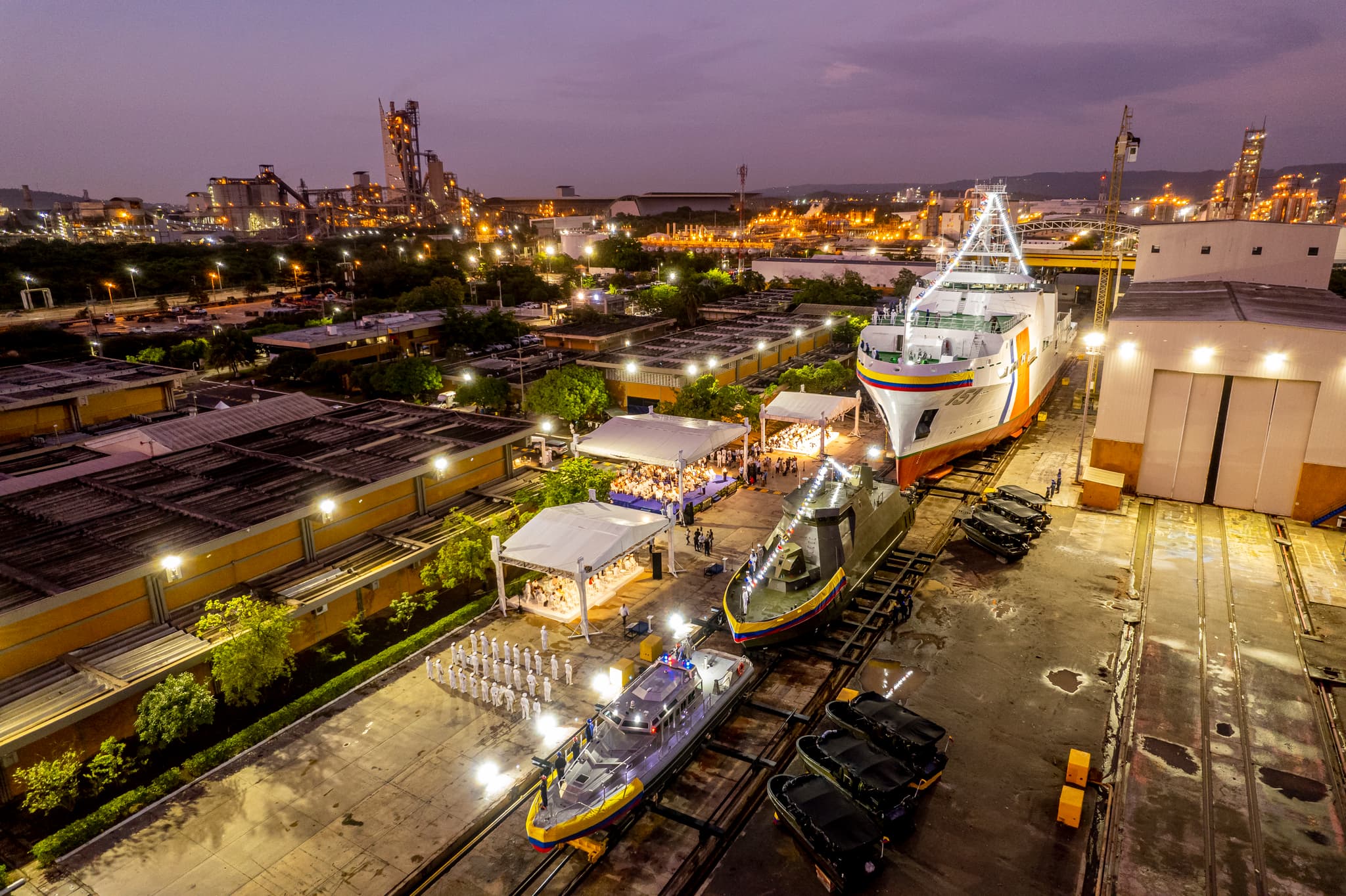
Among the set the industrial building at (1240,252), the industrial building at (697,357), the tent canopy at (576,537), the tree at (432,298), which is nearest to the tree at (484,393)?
the industrial building at (697,357)

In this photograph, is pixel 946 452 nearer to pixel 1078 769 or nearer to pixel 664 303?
pixel 1078 769

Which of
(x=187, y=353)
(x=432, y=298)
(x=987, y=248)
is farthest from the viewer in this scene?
(x=432, y=298)

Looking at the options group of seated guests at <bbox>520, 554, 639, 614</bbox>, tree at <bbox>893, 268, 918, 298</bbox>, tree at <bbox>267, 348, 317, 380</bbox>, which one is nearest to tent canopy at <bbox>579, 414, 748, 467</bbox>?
group of seated guests at <bbox>520, 554, 639, 614</bbox>

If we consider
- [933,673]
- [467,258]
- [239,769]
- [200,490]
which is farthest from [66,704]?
[467,258]

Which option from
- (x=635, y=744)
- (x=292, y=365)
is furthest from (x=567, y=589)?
(x=292, y=365)

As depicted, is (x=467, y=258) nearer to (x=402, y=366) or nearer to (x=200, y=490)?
(x=402, y=366)

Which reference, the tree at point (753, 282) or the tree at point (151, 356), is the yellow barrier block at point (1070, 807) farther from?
the tree at point (753, 282)

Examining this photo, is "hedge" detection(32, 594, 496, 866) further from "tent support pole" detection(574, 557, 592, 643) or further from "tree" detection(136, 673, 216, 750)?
"tent support pole" detection(574, 557, 592, 643)
